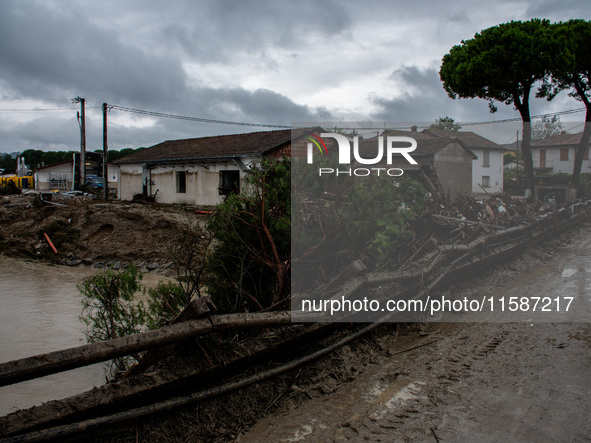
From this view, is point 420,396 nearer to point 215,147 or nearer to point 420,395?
point 420,395

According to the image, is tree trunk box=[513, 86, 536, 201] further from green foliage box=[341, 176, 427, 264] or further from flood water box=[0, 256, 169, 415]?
flood water box=[0, 256, 169, 415]

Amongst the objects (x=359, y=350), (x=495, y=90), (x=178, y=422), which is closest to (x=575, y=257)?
(x=359, y=350)

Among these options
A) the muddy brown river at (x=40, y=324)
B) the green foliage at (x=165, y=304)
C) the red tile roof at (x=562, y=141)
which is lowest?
the muddy brown river at (x=40, y=324)

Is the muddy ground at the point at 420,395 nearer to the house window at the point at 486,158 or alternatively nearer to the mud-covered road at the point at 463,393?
the mud-covered road at the point at 463,393

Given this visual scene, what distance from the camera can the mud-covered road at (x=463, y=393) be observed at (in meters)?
3.16

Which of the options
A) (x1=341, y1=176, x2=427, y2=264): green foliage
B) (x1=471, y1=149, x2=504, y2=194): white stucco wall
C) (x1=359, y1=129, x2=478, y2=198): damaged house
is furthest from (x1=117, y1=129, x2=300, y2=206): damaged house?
(x1=471, y1=149, x2=504, y2=194): white stucco wall

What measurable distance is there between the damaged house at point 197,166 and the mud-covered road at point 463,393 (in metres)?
15.2

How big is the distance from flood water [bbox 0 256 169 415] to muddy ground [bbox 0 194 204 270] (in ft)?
3.53

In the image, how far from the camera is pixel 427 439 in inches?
120

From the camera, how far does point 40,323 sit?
8.84 metres

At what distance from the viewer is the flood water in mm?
5512

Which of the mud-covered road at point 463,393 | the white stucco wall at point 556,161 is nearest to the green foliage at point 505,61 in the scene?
the white stucco wall at point 556,161

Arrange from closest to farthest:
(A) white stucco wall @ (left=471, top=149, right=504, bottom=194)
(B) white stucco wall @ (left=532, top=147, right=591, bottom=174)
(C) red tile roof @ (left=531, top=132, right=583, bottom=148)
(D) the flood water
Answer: (D) the flood water → (C) red tile roof @ (left=531, top=132, right=583, bottom=148) → (B) white stucco wall @ (left=532, top=147, right=591, bottom=174) → (A) white stucco wall @ (left=471, top=149, right=504, bottom=194)

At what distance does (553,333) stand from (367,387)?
9.00 feet
